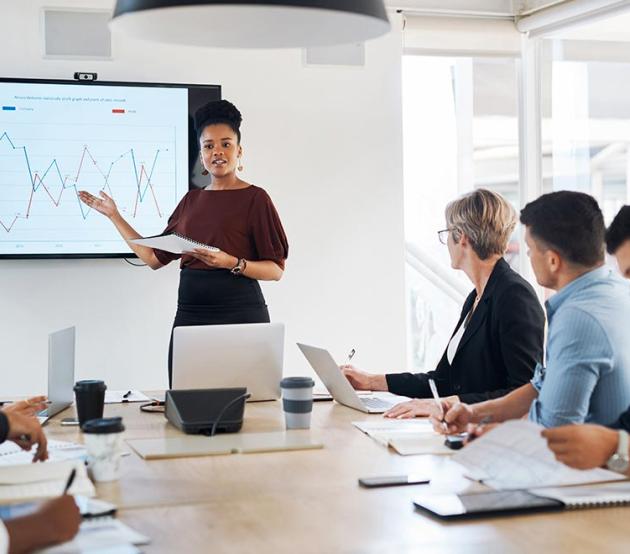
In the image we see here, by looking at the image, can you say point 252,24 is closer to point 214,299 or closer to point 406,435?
point 406,435

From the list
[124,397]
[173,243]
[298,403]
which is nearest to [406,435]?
[298,403]

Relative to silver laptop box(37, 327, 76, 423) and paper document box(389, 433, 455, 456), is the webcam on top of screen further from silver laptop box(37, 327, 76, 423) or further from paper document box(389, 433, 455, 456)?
paper document box(389, 433, 455, 456)

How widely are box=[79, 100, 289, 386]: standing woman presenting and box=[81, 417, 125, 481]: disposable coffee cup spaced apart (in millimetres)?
1855

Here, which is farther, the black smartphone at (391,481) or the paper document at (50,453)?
the paper document at (50,453)

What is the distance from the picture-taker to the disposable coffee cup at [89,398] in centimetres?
256

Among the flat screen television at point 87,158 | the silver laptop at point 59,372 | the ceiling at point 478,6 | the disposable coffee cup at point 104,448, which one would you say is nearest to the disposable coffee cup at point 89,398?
the silver laptop at point 59,372

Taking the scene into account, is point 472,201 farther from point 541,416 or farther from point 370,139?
point 370,139

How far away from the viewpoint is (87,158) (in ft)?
15.1

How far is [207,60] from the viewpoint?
480 cm

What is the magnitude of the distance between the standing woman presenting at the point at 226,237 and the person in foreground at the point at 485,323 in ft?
2.83

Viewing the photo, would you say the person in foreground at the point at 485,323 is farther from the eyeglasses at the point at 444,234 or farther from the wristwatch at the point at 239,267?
the wristwatch at the point at 239,267

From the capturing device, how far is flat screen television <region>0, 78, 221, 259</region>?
4527 mm

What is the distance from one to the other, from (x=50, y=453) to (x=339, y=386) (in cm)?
97

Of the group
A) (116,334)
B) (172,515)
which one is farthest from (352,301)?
(172,515)
